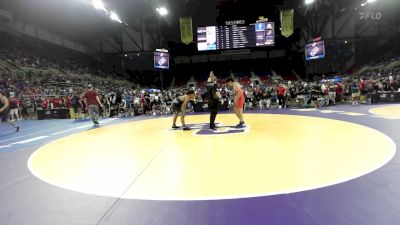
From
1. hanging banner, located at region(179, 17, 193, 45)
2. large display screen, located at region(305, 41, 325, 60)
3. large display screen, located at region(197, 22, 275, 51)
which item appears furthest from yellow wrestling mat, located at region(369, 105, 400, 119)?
Result: hanging banner, located at region(179, 17, 193, 45)

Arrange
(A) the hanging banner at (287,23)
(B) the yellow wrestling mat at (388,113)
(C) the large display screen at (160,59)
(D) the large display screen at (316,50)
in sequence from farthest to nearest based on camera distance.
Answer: (C) the large display screen at (160,59) < (A) the hanging banner at (287,23) < (D) the large display screen at (316,50) < (B) the yellow wrestling mat at (388,113)

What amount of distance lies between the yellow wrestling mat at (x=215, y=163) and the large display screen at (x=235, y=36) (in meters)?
16.9

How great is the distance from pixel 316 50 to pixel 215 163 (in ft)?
65.2

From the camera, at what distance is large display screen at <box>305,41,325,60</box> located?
20.6 meters

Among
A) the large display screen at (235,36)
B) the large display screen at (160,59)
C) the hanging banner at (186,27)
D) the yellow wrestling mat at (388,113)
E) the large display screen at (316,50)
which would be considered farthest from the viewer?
the large display screen at (160,59)

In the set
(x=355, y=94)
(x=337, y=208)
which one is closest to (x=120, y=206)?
(x=337, y=208)

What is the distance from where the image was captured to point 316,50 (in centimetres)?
2098

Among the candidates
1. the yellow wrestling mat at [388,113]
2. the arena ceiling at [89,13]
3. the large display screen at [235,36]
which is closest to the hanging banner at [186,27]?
the large display screen at [235,36]

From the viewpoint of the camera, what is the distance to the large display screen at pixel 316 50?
20.6 m

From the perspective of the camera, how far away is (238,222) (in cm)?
229

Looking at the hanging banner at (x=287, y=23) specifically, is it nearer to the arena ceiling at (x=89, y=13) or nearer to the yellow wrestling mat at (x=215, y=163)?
the arena ceiling at (x=89, y=13)

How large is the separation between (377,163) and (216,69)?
1373 inches

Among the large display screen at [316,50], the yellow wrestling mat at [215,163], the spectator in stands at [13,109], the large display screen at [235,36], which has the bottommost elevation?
the yellow wrestling mat at [215,163]

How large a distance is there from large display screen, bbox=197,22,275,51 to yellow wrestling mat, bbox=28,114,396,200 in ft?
55.5
